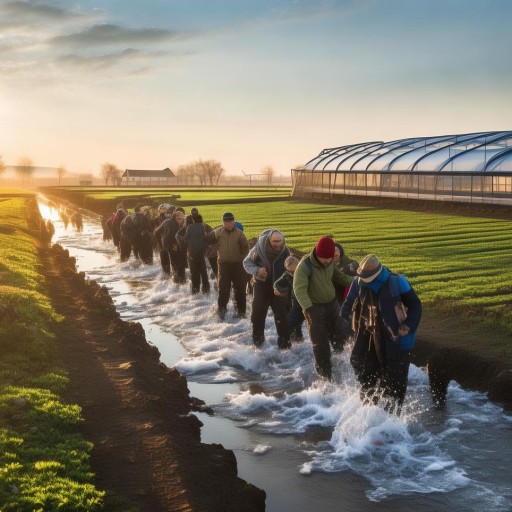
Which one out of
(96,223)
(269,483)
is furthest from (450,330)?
(96,223)

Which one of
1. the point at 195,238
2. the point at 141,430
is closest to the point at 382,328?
the point at 141,430

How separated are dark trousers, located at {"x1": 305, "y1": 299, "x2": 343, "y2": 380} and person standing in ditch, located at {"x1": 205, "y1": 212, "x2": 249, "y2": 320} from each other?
15.2 ft

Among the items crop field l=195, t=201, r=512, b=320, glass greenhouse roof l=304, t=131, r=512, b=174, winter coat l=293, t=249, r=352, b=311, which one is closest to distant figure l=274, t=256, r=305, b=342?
winter coat l=293, t=249, r=352, b=311

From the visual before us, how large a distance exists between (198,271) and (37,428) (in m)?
10.3

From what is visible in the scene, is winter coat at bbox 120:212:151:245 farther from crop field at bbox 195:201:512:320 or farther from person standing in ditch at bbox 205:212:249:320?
person standing in ditch at bbox 205:212:249:320

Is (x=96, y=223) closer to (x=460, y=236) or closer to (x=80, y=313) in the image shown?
(x=460, y=236)

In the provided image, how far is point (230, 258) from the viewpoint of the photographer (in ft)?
47.9

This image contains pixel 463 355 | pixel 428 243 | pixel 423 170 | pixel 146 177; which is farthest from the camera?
pixel 146 177

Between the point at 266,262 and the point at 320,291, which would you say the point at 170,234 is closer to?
the point at 266,262

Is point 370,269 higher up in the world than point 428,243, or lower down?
higher up

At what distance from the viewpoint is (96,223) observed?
5019 centimetres

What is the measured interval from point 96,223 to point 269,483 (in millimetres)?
44459

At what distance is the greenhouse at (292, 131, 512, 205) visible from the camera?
135ft

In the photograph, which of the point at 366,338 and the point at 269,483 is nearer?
the point at 269,483
